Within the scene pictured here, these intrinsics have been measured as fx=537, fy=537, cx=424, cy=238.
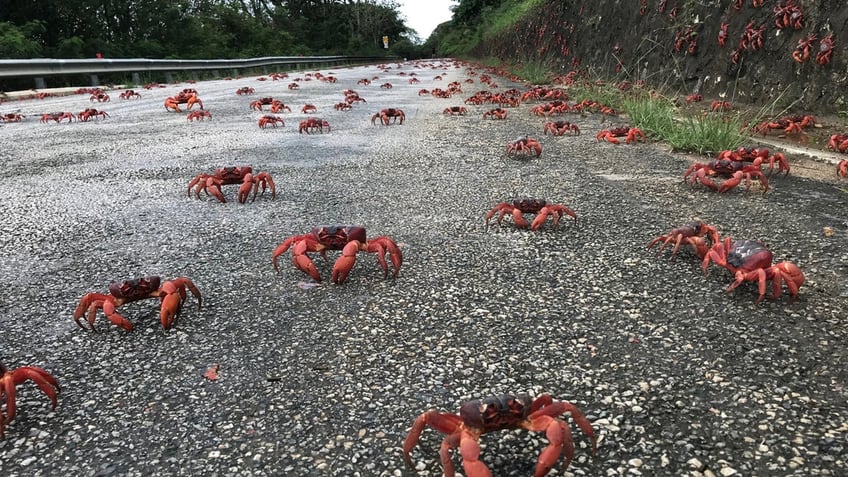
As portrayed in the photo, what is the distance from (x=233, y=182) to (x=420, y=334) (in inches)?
117

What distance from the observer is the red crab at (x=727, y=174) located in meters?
4.51

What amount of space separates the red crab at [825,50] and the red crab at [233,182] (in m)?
6.97

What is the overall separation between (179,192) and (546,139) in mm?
4926

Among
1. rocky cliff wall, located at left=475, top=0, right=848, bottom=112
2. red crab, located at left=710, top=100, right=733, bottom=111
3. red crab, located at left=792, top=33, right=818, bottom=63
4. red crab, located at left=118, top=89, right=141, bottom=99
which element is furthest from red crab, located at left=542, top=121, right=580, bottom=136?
red crab, located at left=118, top=89, right=141, bottom=99

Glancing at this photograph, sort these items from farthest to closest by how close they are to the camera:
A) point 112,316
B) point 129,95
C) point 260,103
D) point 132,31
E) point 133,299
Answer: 1. point 132,31
2. point 129,95
3. point 260,103
4. point 133,299
5. point 112,316

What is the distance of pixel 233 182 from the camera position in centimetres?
477

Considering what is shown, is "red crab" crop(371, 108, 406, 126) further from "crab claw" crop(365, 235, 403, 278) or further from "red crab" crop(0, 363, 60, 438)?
"red crab" crop(0, 363, 60, 438)

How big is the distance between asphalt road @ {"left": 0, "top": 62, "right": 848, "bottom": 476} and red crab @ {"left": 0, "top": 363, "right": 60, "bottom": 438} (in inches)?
2.1

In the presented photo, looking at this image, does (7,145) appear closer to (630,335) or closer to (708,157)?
(630,335)

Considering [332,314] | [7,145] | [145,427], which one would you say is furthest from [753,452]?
[7,145]

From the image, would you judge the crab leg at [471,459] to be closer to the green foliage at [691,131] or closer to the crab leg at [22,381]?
the crab leg at [22,381]

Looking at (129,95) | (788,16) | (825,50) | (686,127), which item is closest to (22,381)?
(686,127)

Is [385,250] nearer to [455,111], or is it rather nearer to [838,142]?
[838,142]

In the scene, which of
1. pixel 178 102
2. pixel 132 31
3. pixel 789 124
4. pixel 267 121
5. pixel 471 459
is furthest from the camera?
pixel 132 31
